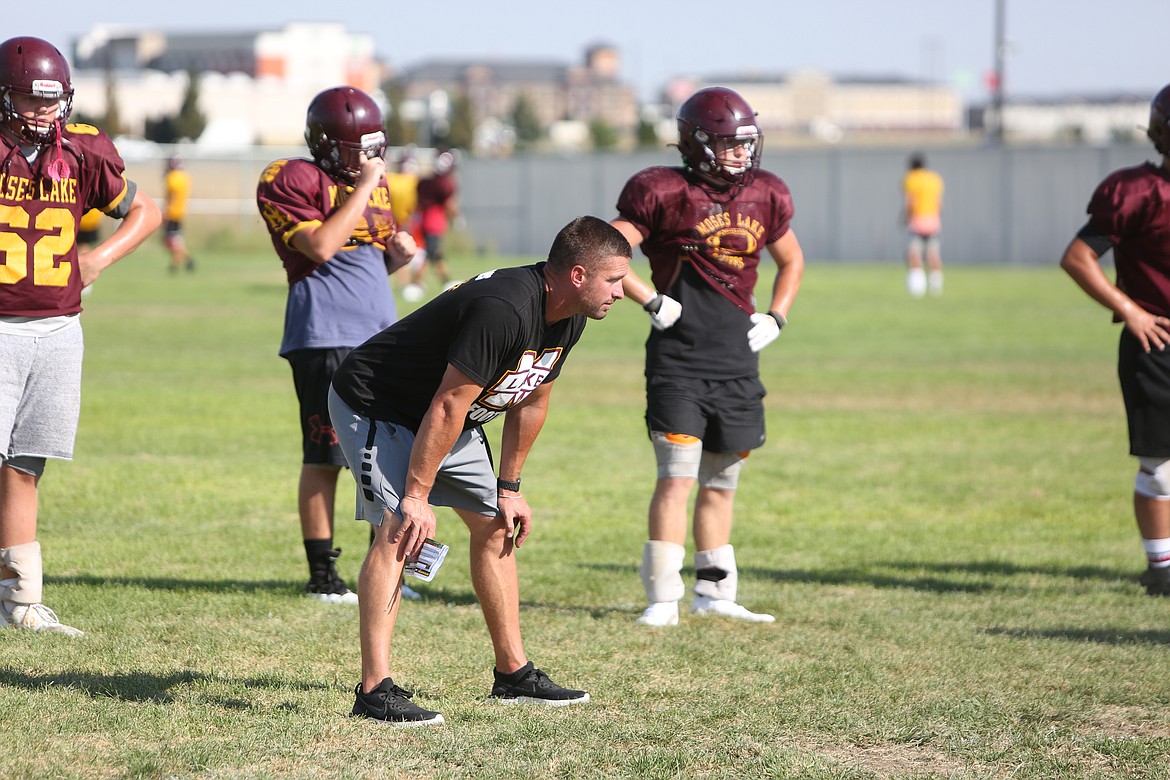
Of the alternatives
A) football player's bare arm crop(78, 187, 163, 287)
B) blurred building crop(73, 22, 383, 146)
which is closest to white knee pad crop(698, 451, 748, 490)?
football player's bare arm crop(78, 187, 163, 287)

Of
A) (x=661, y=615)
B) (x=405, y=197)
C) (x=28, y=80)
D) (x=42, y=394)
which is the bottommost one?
(x=661, y=615)

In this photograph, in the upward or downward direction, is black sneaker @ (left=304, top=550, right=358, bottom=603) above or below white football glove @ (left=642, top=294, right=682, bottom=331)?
below

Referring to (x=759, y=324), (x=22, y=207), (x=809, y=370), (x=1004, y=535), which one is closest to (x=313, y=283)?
(x=22, y=207)

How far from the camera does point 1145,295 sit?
6793 mm

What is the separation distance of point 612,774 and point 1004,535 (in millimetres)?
4653

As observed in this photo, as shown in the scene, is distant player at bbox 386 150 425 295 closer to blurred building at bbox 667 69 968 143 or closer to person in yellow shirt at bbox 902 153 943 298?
person in yellow shirt at bbox 902 153 943 298

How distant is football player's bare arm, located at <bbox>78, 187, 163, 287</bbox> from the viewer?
571 cm

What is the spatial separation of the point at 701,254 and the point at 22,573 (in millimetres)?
3093

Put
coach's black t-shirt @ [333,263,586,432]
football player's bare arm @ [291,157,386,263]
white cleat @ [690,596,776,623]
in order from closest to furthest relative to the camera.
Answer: coach's black t-shirt @ [333,263,586,432], football player's bare arm @ [291,157,386,263], white cleat @ [690,596,776,623]

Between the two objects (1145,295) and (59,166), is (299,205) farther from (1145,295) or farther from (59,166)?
(1145,295)

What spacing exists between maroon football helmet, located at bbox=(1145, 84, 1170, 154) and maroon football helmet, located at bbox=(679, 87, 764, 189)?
6.16 feet

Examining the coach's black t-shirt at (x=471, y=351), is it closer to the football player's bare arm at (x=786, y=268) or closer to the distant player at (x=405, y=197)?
the football player's bare arm at (x=786, y=268)

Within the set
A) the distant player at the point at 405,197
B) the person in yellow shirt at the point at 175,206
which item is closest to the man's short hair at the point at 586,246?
the distant player at the point at 405,197

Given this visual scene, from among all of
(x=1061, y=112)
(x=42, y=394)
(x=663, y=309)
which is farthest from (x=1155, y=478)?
(x=1061, y=112)
